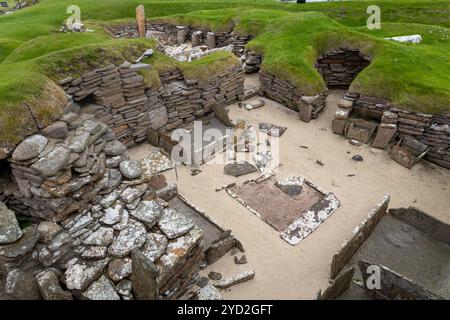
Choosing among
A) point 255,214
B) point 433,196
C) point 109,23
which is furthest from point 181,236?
point 109,23

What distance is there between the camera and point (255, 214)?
10.2 m

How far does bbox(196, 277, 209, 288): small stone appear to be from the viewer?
816 cm

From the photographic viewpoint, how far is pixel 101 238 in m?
7.25

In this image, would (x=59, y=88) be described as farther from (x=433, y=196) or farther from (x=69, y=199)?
(x=433, y=196)

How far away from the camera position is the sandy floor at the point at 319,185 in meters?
8.56

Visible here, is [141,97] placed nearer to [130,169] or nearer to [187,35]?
[130,169]

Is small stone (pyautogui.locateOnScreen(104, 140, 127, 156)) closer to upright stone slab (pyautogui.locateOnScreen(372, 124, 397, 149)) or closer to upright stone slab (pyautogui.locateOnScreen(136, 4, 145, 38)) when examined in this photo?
upright stone slab (pyautogui.locateOnScreen(372, 124, 397, 149))

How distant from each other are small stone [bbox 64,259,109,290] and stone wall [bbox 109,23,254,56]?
16.3 m

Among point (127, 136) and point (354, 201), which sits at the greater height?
point (127, 136)

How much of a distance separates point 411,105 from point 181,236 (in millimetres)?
10045

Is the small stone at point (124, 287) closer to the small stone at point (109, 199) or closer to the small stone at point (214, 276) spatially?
the small stone at point (109, 199)

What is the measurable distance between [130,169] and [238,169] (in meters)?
4.31

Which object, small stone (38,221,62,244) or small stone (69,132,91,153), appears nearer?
small stone (38,221,62,244)

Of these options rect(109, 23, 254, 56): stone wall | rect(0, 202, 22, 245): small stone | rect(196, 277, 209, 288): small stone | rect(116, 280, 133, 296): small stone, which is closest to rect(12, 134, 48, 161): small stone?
rect(0, 202, 22, 245): small stone
